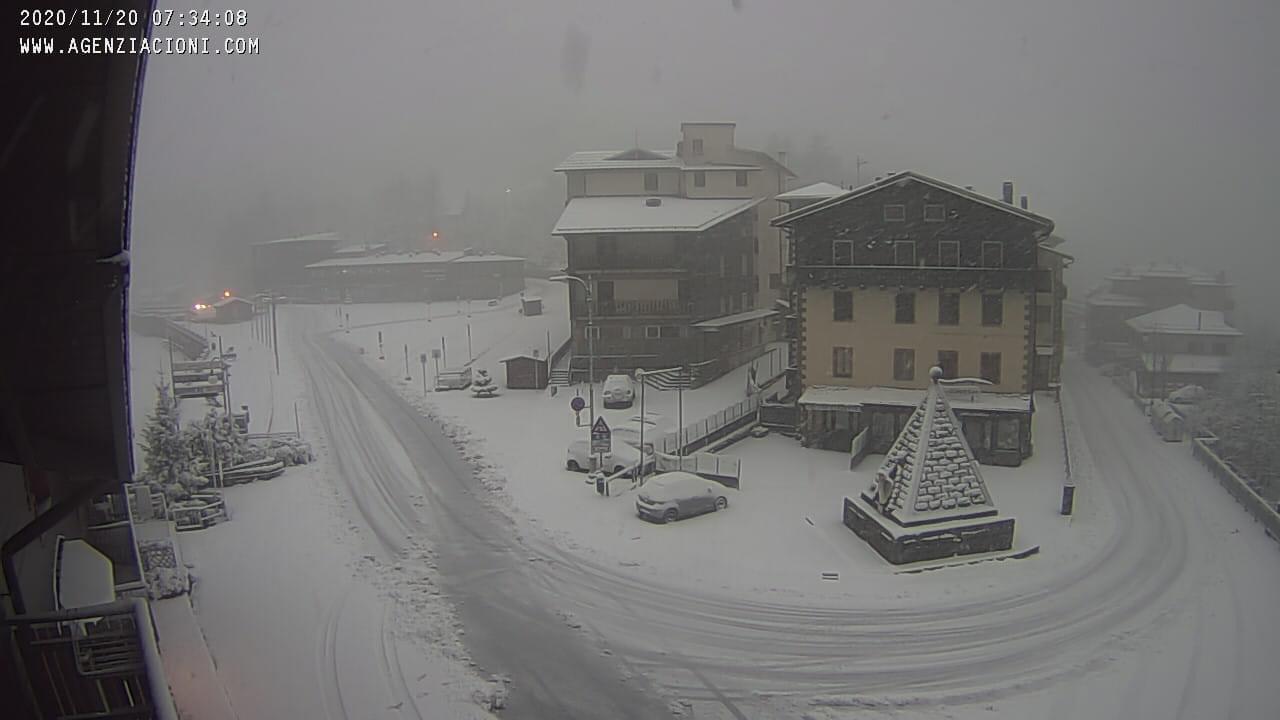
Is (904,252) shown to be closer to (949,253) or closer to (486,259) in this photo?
(949,253)

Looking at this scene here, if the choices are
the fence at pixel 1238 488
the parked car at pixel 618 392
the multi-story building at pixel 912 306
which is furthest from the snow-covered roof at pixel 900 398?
the parked car at pixel 618 392

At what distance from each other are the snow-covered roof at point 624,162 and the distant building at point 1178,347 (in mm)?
6388

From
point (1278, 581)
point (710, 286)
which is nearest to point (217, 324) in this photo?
point (710, 286)

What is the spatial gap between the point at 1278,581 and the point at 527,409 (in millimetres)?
6645

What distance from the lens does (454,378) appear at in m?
10.4

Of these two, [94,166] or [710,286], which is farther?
[710,286]

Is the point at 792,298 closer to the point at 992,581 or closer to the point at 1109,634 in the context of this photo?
the point at 992,581

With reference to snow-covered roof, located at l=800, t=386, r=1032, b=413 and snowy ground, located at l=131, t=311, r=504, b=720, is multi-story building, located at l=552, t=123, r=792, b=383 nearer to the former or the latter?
snow-covered roof, located at l=800, t=386, r=1032, b=413

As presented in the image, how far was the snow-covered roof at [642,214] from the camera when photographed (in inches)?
469

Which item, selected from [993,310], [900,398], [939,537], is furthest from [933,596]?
[993,310]

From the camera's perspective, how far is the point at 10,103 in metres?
1.71

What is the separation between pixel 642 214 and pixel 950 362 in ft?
15.8

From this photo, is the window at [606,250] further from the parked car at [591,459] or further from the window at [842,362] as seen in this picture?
the parked car at [591,459]

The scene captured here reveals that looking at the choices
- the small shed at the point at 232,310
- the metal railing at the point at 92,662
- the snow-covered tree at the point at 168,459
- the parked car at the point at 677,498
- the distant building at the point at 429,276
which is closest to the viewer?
the metal railing at the point at 92,662
